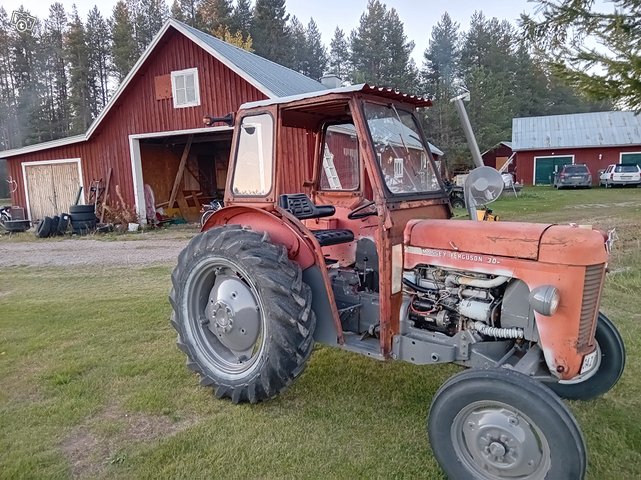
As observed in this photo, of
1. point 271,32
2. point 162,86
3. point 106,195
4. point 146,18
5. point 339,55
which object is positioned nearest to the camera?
point 162,86

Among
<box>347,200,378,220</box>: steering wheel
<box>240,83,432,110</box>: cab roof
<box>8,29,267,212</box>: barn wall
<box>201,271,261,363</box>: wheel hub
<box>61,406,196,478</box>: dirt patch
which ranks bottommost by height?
<box>61,406,196,478</box>: dirt patch

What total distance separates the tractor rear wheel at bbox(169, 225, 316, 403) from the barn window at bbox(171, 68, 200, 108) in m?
10.7

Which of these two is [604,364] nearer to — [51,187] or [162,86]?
[162,86]

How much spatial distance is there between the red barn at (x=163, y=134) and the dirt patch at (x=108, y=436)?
9.76m

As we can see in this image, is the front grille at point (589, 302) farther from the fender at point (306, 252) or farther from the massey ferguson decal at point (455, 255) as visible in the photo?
the fender at point (306, 252)

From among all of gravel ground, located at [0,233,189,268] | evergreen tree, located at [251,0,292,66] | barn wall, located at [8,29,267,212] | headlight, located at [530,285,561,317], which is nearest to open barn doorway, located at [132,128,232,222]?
barn wall, located at [8,29,267,212]

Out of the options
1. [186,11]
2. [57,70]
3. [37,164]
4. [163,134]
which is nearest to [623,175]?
[163,134]

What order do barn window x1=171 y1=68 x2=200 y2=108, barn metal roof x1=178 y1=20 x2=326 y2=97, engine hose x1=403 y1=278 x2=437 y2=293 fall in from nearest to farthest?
engine hose x1=403 y1=278 x2=437 y2=293, barn metal roof x1=178 y1=20 x2=326 y2=97, barn window x1=171 y1=68 x2=200 y2=108

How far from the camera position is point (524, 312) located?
2.59 m

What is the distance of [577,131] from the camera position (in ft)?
97.5

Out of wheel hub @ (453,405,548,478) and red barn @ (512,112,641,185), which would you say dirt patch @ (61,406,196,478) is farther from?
red barn @ (512,112,641,185)

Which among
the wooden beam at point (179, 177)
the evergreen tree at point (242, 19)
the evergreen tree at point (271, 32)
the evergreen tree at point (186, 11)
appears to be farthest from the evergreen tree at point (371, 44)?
the wooden beam at point (179, 177)

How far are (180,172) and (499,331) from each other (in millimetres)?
14851

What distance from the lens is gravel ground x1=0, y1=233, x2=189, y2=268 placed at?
9.20 m
